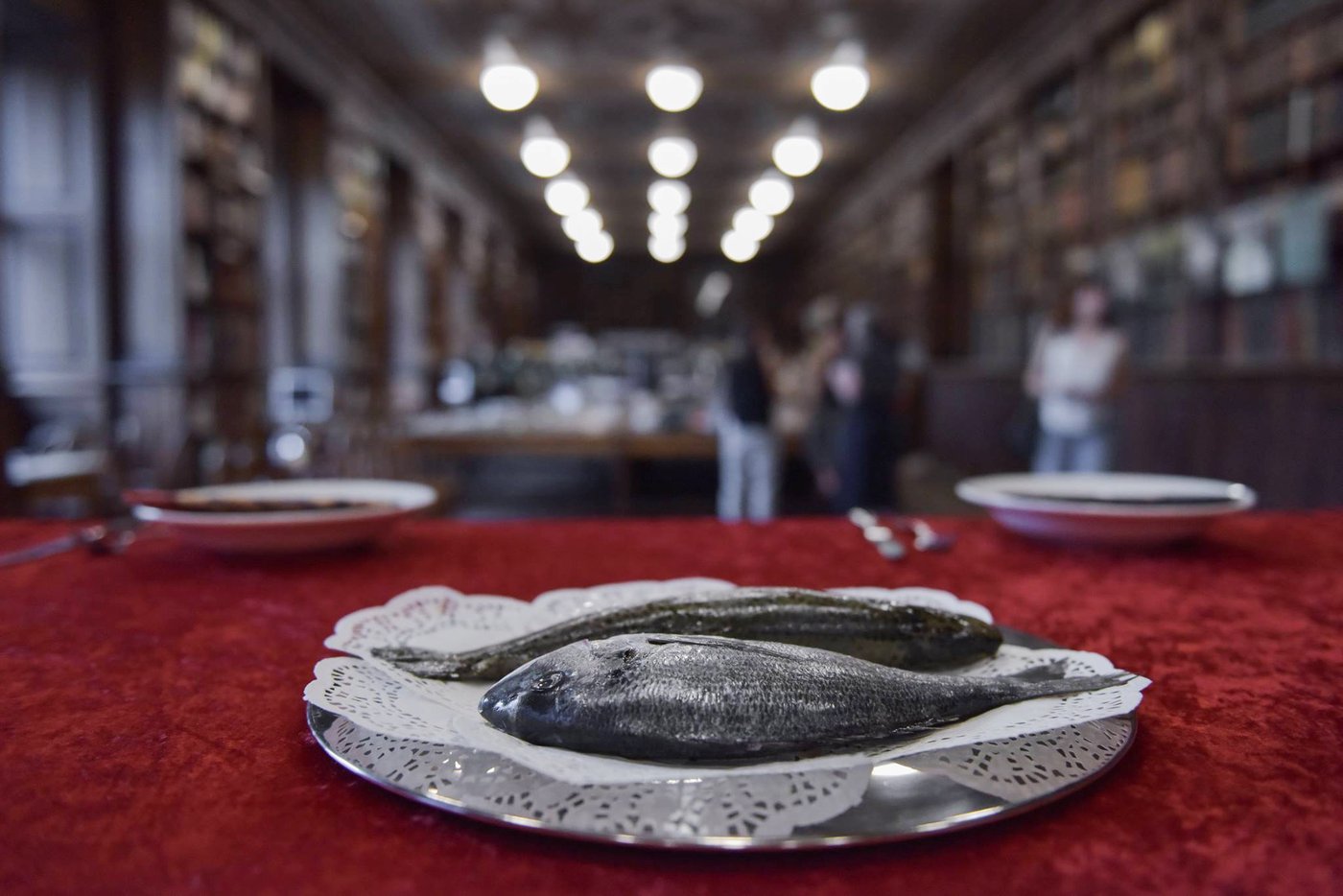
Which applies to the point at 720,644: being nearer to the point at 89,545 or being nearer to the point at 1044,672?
the point at 1044,672

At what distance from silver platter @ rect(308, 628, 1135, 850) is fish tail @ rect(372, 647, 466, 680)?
6 cm

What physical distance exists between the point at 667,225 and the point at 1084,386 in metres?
10.9

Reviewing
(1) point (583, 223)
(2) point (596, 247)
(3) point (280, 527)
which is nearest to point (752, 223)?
(1) point (583, 223)

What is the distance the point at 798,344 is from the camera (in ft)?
25.7

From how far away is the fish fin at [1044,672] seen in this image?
1.81 feet

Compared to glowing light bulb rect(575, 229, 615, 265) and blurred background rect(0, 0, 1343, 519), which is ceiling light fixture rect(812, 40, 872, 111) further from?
glowing light bulb rect(575, 229, 615, 265)

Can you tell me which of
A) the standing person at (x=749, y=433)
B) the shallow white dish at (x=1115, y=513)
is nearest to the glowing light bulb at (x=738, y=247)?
the standing person at (x=749, y=433)

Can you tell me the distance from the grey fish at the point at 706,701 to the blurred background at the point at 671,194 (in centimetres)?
303

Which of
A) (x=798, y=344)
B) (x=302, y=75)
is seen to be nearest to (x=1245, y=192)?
(x=798, y=344)

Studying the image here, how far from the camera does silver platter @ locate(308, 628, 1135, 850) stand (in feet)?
1.24

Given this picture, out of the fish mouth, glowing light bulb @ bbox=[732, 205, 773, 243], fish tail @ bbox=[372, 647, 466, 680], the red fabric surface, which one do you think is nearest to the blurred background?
the red fabric surface

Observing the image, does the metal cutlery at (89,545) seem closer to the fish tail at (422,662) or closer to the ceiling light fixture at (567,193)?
→ the fish tail at (422,662)

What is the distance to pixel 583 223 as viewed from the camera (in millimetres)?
14859

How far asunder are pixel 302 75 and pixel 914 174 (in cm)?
624
